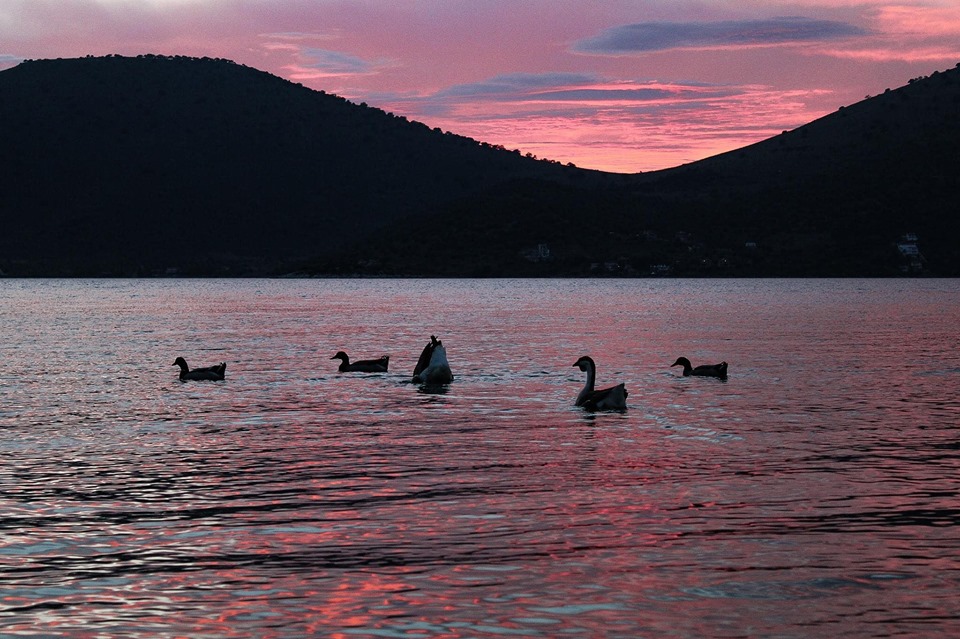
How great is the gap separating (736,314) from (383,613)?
220 ft

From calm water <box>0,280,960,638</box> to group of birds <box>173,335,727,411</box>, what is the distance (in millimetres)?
395

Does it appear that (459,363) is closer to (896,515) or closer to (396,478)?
(396,478)

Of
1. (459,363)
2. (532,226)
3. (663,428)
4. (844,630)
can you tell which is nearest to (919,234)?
(532,226)

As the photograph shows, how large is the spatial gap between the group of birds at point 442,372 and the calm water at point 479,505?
39cm

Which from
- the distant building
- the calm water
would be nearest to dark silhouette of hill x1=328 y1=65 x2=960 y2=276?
the distant building

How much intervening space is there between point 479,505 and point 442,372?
15.6 meters

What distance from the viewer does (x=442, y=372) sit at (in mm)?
30391

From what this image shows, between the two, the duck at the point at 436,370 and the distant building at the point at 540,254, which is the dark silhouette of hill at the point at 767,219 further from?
the duck at the point at 436,370

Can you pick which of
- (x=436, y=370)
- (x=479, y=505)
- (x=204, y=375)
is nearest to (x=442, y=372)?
(x=436, y=370)

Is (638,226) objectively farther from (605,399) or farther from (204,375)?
(605,399)

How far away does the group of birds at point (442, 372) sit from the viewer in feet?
82.4

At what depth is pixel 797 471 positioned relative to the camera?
17.3 m

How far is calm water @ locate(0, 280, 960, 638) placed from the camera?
10602 mm

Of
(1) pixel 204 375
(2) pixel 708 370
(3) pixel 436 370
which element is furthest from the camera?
(2) pixel 708 370
